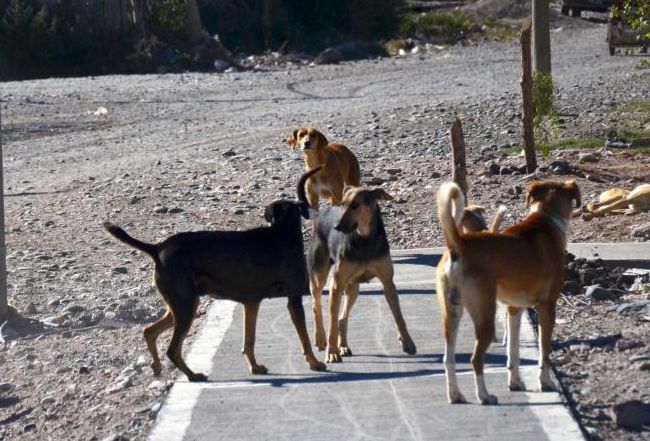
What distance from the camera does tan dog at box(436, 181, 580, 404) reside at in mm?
Answer: 7051

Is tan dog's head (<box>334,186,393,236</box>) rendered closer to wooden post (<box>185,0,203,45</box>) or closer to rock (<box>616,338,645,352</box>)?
rock (<box>616,338,645,352</box>)

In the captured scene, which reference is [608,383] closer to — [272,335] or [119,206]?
[272,335]

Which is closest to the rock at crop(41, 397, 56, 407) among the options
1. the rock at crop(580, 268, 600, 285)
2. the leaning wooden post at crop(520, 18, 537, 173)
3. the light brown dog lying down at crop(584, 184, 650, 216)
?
the rock at crop(580, 268, 600, 285)

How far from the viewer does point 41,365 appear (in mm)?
9570

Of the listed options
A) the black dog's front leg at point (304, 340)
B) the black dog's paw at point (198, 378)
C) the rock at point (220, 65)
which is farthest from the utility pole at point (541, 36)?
the rock at point (220, 65)

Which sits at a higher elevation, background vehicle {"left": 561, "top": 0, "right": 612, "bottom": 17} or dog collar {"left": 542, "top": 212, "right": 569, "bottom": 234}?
dog collar {"left": 542, "top": 212, "right": 569, "bottom": 234}

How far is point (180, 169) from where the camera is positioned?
61.4ft

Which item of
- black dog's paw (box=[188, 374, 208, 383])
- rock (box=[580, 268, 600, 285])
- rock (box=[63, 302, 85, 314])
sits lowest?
rock (box=[63, 302, 85, 314])

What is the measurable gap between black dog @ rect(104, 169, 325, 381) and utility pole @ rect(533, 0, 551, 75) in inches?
437

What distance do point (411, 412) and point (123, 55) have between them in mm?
30063

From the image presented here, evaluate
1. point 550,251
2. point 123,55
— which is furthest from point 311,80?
point 550,251

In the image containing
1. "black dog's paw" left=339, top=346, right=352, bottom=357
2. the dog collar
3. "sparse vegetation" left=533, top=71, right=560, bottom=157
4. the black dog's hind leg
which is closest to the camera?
the dog collar

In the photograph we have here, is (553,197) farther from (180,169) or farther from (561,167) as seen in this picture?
(180,169)

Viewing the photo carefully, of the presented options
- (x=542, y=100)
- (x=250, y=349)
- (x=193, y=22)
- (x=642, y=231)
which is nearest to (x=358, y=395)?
(x=250, y=349)
